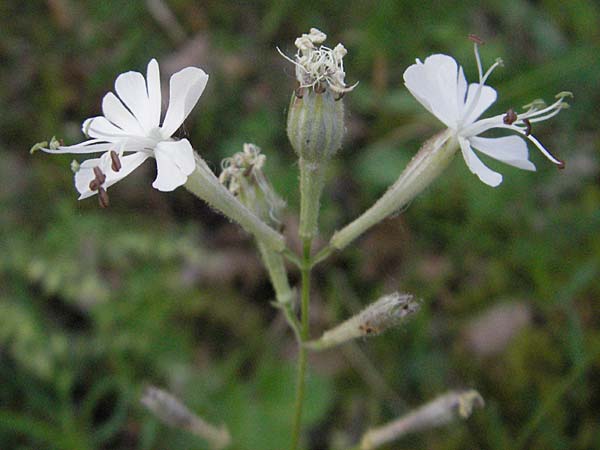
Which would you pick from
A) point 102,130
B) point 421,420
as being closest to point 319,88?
point 102,130

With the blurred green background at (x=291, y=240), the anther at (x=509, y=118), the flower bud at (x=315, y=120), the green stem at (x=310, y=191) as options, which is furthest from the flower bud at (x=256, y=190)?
the blurred green background at (x=291, y=240)

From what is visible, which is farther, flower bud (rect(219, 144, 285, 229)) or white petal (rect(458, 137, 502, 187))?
flower bud (rect(219, 144, 285, 229))

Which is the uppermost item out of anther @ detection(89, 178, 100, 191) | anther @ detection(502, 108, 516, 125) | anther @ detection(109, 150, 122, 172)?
anther @ detection(109, 150, 122, 172)

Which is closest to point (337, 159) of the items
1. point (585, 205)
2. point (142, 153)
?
point (585, 205)

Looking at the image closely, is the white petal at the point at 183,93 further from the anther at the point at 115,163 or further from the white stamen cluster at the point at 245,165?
the white stamen cluster at the point at 245,165

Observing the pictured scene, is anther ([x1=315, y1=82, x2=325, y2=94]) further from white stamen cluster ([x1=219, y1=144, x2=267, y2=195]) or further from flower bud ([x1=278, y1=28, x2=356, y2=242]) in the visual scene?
white stamen cluster ([x1=219, y1=144, x2=267, y2=195])

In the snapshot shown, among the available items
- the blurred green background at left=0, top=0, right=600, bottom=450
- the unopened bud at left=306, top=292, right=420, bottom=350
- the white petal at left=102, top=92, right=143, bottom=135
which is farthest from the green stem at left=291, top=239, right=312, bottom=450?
the blurred green background at left=0, top=0, right=600, bottom=450

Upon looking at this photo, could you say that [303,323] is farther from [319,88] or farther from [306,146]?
[319,88]
